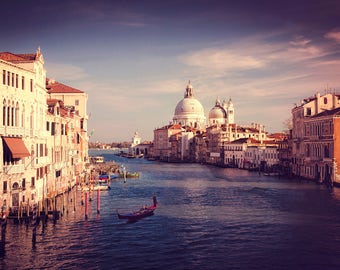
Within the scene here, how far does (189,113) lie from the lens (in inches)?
5901

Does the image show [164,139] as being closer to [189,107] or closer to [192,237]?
[189,107]

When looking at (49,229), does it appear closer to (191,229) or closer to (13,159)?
(13,159)

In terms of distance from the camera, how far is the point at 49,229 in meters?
22.6

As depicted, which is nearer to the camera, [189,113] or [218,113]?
[218,113]

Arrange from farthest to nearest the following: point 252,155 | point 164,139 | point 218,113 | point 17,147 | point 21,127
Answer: point 218,113 → point 164,139 → point 252,155 → point 21,127 → point 17,147

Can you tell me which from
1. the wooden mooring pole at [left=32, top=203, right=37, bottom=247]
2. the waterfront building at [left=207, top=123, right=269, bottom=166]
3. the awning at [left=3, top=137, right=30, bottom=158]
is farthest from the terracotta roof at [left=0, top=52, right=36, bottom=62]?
the waterfront building at [left=207, top=123, right=269, bottom=166]

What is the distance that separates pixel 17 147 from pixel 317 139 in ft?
102

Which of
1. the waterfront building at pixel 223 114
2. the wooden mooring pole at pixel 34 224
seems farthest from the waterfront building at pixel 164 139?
the wooden mooring pole at pixel 34 224

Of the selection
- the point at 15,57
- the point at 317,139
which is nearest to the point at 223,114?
the point at 317,139

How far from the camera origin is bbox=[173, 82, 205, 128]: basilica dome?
14938cm

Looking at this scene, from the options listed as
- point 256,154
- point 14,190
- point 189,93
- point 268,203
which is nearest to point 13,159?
point 14,190

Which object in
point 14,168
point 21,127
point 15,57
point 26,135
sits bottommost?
point 14,168

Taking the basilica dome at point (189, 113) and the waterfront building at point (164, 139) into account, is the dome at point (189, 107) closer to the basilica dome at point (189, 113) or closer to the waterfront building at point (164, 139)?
the basilica dome at point (189, 113)

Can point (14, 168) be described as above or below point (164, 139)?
below
